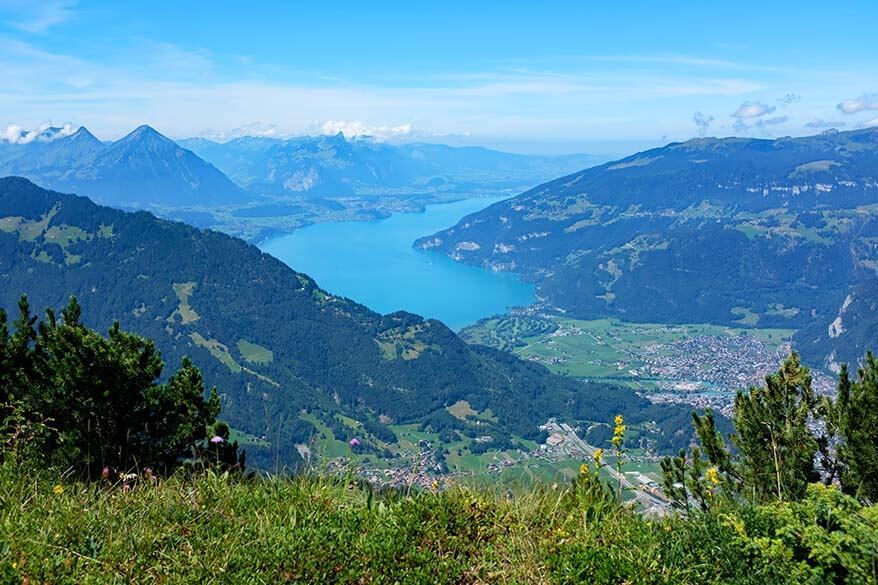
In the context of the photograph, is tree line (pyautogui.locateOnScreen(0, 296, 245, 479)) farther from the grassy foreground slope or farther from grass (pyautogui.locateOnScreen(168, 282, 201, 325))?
grass (pyautogui.locateOnScreen(168, 282, 201, 325))

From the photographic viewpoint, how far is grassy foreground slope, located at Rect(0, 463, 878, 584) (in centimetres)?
306

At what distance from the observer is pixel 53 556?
3.24 meters

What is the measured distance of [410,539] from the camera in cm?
361

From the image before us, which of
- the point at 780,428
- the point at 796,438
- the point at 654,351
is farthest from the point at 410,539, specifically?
the point at 654,351

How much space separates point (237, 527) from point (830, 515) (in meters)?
3.24

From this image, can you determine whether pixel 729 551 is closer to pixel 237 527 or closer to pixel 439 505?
pixel 439 505

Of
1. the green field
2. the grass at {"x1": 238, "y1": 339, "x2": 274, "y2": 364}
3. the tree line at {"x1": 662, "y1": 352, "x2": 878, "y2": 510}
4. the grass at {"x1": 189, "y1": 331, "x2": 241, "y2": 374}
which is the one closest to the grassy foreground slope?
the tree line at {"x1": 662, "y1": 352, "x2": 878, "y2": 510}

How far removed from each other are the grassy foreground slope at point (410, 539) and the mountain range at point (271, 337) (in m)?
84.5

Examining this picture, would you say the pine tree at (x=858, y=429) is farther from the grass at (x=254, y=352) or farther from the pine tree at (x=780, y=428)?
the grass at (x=254, y=352)

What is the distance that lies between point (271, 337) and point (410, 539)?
5620 inches

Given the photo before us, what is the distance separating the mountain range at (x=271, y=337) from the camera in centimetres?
10769

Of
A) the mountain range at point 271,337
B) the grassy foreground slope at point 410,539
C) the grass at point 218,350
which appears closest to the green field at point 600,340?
the mountain range at point 271,337

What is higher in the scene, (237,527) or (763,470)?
(237,527)

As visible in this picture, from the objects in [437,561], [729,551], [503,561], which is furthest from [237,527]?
[729,551]
